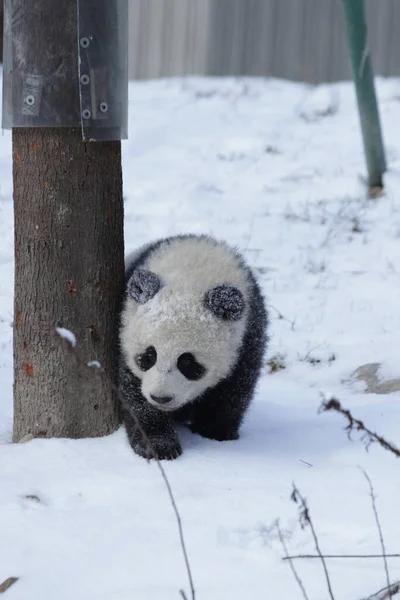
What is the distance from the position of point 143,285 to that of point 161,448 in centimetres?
74

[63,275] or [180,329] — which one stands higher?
[63,275]

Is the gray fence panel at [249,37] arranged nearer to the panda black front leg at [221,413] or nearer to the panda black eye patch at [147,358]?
the panda black front leg at [221,413]

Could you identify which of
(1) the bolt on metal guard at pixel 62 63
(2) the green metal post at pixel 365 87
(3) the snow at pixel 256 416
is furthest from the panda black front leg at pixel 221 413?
(2) the green metal post at pixel 365 87

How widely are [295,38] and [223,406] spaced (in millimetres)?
10841

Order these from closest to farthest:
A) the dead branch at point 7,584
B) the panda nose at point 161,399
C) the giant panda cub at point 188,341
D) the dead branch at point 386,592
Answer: the dead branch at point 386,592
the dead branch at point 7,584
the panda nose at point 161,399
the giant panda cub at point 188,341

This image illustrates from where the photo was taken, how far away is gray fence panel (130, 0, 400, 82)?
1405cm

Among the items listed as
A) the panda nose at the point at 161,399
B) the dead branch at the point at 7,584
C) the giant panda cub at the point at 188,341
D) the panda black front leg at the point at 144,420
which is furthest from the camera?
the panda black front leg at the point at 144,420

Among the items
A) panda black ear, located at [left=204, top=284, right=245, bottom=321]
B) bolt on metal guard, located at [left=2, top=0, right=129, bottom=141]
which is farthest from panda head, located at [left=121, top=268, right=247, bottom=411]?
bolt on metal guard, located at [left=2, top=0, right=129, bottom=141]

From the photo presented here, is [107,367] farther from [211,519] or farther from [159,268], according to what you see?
[211,519]

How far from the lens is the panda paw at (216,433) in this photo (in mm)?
4516

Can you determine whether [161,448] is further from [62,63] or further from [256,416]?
[62,63]

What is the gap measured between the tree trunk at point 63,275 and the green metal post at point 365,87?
5071 millimetres

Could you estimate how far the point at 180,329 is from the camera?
13.3 feet

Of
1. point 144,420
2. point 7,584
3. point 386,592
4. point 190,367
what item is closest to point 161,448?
point 144,420
